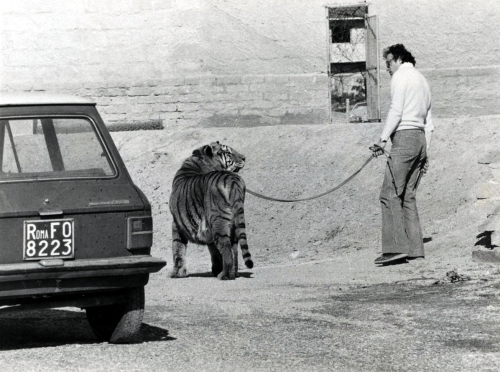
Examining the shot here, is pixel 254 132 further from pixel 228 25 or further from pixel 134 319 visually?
pixel 134 319

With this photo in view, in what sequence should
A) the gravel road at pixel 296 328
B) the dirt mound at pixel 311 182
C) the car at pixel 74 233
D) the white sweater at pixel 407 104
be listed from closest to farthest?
the gravel road at pixel 296 328, the car at pixel 74 233, the white sweater at pixel 407 104, the dirt mound at pixel 311 182

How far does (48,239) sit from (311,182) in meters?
11.0

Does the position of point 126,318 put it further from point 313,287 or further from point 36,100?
point 313,287

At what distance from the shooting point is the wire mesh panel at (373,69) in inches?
789

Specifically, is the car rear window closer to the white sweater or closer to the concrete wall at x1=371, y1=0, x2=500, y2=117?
the white sweater

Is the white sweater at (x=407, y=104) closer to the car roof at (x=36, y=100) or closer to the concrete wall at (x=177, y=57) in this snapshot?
the car roof at (x=36, y=100)

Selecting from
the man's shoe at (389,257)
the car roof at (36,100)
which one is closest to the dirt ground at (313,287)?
the man's shoe at (389,257)

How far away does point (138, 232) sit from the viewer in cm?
709

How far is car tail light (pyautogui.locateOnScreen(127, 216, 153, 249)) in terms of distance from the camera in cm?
706

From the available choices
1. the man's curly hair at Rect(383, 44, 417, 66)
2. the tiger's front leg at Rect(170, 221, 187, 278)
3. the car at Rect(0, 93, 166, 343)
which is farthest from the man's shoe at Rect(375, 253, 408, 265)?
the car at Rect(0, 93, 166, 343)

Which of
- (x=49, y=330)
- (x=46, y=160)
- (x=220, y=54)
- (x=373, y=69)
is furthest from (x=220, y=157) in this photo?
(x=373, y=69)

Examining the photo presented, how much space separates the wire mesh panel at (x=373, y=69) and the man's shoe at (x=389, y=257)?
899 centimetres

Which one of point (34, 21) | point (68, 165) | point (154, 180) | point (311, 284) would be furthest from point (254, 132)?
point (68, 165)

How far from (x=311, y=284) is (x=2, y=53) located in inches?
481
